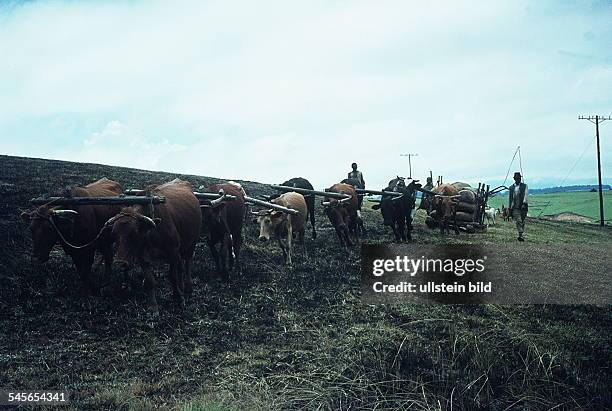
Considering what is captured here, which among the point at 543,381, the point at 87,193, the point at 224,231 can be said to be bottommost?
the point at 543,381

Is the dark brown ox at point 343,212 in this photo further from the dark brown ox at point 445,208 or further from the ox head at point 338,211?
the dark brown ox at point 445,208

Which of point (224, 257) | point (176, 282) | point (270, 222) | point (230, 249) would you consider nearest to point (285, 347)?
point (176, 282)

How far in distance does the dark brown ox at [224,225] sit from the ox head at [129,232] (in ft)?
9.51

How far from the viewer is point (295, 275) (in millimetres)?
12398

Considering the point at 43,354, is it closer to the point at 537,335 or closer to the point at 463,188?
the point at 537,335

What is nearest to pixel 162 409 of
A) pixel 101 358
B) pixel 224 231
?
pixel 101 358

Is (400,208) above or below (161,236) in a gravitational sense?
above

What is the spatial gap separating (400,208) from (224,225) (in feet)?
25.0

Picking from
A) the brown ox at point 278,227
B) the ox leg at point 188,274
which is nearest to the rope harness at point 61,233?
the ox leg at point 188,274

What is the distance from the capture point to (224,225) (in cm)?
1209

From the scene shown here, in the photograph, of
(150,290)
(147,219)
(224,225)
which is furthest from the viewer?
(224,225)

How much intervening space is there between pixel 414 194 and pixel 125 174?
42.1 feet

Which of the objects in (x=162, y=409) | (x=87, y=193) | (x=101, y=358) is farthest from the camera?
(x=87, y=193)

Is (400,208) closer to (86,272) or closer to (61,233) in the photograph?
(86,272)
